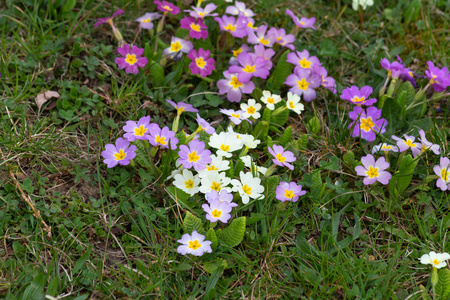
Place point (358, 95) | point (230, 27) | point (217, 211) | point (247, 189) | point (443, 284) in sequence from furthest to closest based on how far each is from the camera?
1. point (230, 27)
2. point (358, 95)
3. point (247, 189)
4. point (217, 211)
5. point (443, 284)

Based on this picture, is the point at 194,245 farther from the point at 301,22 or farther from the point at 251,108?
the point at 301,22

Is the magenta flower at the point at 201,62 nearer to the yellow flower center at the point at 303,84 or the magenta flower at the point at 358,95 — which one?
the yellow flower center at the point at 303,84

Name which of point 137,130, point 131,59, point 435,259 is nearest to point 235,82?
point 131,59

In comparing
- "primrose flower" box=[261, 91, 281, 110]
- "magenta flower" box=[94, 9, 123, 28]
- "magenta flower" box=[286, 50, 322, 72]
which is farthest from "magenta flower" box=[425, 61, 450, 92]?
"magenta flower" box=[94, 9, 123, 28]

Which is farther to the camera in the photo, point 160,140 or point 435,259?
point 160,140

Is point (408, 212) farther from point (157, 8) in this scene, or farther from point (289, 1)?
point (157, 8)

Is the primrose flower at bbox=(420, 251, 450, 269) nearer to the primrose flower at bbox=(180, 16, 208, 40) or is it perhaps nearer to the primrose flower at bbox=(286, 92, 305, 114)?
the primrose flower at bbox=(286, 92, 305, 114)

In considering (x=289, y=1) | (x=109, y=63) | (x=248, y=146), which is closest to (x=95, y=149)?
(x=109, y=63)
